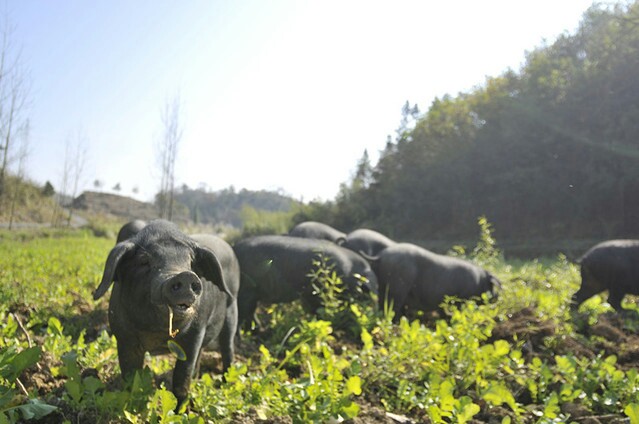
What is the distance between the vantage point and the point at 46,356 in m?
3.07

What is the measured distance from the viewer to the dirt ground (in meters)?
→ 2.75

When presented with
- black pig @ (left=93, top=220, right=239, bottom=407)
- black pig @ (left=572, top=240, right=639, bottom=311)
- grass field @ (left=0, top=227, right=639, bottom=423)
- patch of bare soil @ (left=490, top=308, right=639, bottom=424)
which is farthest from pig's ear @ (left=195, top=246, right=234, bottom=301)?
black pig @ (left=572, top=240, right=639, bottom=311)

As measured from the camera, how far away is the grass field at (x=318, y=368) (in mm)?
2457

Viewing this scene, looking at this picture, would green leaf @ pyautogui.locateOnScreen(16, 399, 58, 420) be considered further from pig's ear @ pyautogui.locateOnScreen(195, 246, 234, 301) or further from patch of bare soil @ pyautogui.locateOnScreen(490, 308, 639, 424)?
patch of bare soil @ pyautogui.locateOnScreen(490, 308, 639, 424)

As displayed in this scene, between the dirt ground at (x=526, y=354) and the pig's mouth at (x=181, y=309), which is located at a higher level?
the pig's mouth at (x=181, y=309)

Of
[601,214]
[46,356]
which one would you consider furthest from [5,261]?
[601,214]

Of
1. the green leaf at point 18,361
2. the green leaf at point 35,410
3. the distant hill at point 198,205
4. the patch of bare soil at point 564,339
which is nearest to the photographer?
the green leaf at point 35,410

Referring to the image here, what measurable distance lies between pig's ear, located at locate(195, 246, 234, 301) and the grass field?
51 cm

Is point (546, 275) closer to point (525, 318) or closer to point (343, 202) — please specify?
point (525, 318)

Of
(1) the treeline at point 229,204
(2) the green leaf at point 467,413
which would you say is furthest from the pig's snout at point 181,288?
(1) the treeline at point 229,204

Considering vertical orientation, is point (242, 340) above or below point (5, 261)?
below

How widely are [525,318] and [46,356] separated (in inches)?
179

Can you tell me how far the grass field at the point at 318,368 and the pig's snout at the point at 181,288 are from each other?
42 cm

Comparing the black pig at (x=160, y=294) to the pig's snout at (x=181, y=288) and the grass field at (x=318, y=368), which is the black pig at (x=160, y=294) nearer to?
the pig's snout at (x=181, y=288)
